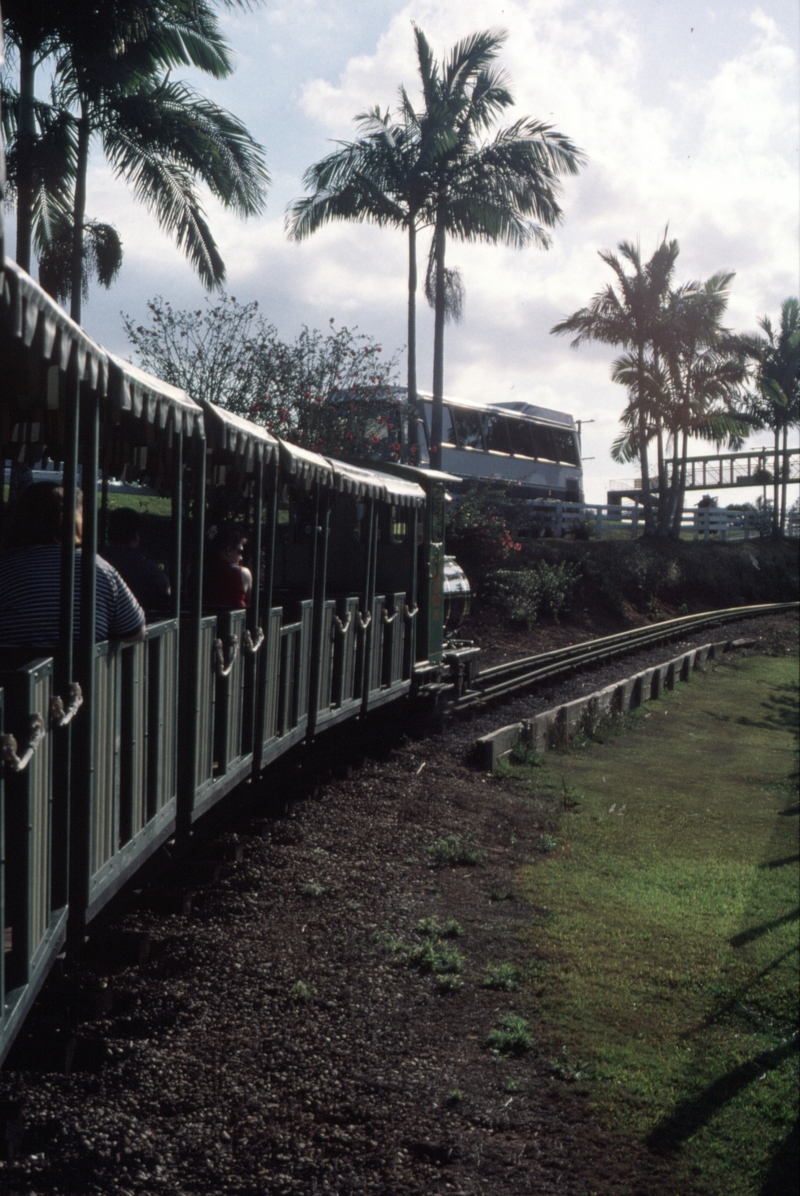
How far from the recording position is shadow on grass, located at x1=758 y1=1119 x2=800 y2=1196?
460 centimetres

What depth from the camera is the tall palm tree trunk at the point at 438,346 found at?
2489 cm

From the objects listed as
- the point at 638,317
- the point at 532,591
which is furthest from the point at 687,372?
the point at 532,591

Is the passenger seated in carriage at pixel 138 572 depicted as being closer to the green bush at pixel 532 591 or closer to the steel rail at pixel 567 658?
the steel rail at pixel 567 658

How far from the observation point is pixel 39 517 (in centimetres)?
436

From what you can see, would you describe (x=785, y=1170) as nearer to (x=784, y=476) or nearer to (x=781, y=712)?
(x=781, y=712)

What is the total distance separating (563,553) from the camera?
27.3 m

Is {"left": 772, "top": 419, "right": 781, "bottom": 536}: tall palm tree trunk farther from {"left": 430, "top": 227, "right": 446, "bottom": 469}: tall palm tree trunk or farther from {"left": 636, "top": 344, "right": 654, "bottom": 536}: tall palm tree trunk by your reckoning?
{"left": 430, "top": 227, "right": 446, "bottom": 469}: tall palm tree trunk

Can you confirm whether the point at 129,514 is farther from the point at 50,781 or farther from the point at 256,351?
the point at 256,351

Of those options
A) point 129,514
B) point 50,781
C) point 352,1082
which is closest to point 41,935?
point 50,781

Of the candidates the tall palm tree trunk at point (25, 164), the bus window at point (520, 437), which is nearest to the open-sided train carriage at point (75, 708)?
the tall palm tree trunk at point (25, 164)

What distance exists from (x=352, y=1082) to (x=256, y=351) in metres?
14.4

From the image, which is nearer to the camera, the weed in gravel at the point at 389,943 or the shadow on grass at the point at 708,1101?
the shadow on grass at the point at 708,1101

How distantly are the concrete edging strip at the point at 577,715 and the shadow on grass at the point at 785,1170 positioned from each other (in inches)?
256

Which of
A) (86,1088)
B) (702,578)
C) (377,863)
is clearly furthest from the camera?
(702,578)
